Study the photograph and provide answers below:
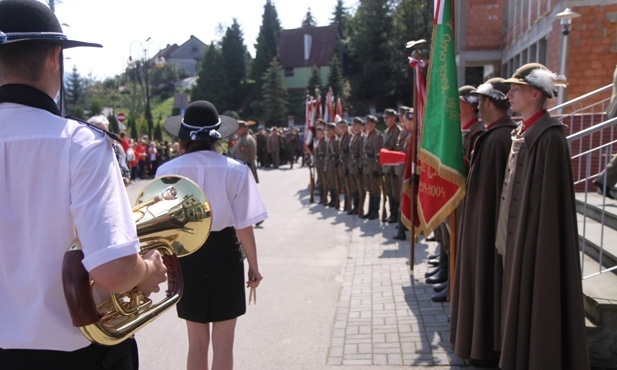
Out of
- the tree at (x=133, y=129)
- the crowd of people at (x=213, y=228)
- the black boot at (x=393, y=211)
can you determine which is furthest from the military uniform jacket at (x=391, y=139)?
the tree at (x=133, y=129)

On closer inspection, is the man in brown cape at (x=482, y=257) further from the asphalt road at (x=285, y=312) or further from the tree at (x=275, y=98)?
the tree at (x=275, y=98)

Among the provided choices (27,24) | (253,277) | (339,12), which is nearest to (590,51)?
(253,277)

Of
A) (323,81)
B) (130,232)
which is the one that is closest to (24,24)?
(130,232)

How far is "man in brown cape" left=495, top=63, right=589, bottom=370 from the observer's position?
3.19 metres

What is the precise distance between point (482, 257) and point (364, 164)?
24.2 feet

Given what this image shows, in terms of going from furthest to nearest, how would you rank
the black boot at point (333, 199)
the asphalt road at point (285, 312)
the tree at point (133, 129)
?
the tree at point (133, 129) < the black boot at point (333, 199) < the asphalt road at point (285, 312)

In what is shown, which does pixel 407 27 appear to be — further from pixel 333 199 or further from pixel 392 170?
pixel 392 170

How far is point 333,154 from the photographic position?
1326 cm

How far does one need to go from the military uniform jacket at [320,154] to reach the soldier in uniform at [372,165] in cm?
244

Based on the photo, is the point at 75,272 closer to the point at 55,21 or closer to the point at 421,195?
the point at 55,21

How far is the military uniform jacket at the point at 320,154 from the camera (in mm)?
13758

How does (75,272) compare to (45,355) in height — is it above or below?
above

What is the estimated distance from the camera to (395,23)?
52.3 m

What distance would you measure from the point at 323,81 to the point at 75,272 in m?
60.0
